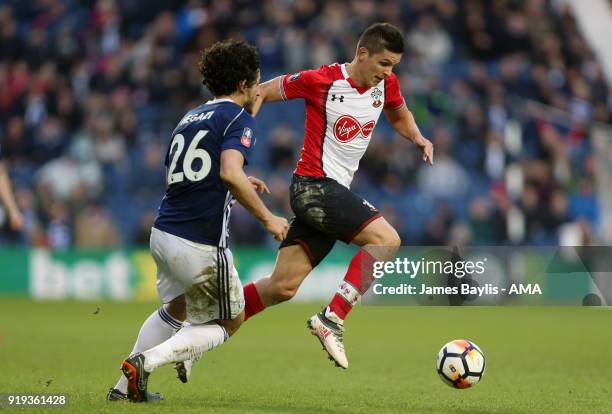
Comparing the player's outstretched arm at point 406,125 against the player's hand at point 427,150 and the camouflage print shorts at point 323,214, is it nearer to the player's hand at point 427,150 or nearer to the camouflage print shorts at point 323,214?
the player's hand at point 427,150

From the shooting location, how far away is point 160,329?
6.45 meters

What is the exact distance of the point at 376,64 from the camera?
709 centimetres

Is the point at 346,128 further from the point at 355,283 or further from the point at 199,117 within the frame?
the point at 199,117

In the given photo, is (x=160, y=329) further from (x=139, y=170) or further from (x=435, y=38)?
(x=435, y=38)

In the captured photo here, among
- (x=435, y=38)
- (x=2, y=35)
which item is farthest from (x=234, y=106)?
(x=2, y=35)

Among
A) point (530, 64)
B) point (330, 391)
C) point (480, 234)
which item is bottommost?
point (330, 391)

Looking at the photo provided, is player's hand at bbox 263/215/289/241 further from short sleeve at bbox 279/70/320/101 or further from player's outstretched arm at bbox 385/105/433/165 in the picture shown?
player's outstretched arm at bbox 385/105/433/165

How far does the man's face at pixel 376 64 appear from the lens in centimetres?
706

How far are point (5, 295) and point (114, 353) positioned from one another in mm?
8849

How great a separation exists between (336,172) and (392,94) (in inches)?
28.5

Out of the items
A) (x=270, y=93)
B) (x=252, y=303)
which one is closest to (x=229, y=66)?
(x=270, y=93)

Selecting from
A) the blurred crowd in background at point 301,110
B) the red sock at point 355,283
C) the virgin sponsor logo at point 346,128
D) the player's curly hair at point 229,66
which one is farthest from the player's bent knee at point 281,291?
the blurred crowd in background at point 301,110

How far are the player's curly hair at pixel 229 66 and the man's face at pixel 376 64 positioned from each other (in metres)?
1.22

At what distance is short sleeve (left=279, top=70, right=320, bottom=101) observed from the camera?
7.30m
